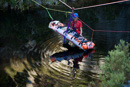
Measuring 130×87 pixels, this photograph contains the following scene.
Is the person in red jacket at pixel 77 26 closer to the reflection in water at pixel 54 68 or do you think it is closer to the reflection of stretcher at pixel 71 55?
the reflection in water at pixel 54 68

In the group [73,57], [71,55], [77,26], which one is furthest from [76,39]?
[73,57]

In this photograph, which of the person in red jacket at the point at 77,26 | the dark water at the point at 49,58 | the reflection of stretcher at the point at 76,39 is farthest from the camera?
the person in red jacket at the point at 77,26

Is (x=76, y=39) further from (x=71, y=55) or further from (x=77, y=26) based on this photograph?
(x=71, y=55)

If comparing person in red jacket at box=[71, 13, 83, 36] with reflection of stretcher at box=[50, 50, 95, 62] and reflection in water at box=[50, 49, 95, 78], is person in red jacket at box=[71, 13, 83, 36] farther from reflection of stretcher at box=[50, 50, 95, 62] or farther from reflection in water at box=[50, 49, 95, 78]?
reflection of stretcher at box=[50, 50, 95, 62]

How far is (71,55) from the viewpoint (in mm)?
9430

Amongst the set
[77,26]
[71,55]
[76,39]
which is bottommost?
[71,55]

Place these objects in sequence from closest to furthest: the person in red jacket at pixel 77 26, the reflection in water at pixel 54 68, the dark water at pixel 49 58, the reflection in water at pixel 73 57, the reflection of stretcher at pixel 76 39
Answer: the reflection in water at pixel 54 68 → the dark water at pixel 49 58 → the reflection in water at pixel 73 57 → the reflection of stretcher at pixel 76 39 → the person in red jacket at pixel 77 26

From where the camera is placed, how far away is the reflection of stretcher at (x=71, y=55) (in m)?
9.01

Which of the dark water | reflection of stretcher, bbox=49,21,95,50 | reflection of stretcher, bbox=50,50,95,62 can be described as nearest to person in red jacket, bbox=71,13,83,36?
reflection of stretcher, bbox=49,21,95,50

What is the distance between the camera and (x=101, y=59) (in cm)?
849

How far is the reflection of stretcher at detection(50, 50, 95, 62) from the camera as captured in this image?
29.6ft

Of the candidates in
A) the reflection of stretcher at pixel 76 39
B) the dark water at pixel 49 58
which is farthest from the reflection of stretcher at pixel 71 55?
the reflection of stretcher at pixel 76 39

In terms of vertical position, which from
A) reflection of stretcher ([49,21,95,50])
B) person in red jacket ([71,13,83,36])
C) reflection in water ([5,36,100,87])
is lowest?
reflection in water ([5,36,100,87])

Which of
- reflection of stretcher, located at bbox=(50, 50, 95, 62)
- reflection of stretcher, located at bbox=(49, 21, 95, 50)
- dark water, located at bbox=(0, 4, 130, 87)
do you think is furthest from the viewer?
reflection of stretcher, located at bbox=(49, 21, 95, 50)
